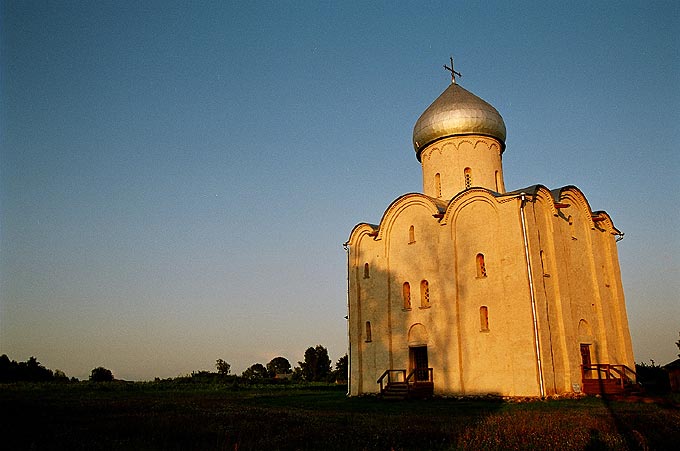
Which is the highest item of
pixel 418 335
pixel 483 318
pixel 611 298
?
pixel 611 298

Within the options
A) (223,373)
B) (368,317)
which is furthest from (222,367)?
(368,317)

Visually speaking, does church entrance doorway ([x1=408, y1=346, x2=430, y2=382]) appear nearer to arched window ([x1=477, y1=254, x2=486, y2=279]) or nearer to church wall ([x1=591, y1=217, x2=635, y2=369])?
arched window ([x1=477, y1=254, x2=486, y2=279])

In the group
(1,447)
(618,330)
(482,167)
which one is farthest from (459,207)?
(1,447)

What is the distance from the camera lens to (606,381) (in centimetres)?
1958

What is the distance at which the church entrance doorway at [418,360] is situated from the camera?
22719 millimetres

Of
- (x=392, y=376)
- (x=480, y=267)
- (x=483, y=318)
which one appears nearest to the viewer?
(x=483, y=318)

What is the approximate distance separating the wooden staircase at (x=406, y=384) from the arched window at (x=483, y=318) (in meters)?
2.89

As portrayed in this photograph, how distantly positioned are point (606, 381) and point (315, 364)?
150 feet

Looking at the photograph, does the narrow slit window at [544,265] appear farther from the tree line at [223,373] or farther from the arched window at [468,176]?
the tree line at [223,373]

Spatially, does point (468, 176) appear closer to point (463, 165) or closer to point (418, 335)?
point (463, 165)

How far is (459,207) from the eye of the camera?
22.4 metres

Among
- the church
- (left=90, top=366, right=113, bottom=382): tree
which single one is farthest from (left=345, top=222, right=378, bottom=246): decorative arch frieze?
(left=90, top=366, right=113, bottom=382): tree

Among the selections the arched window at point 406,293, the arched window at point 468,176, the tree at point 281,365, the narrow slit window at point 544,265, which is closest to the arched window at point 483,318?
the narrow slit window at point 544,265

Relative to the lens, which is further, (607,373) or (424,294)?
(424,294)
